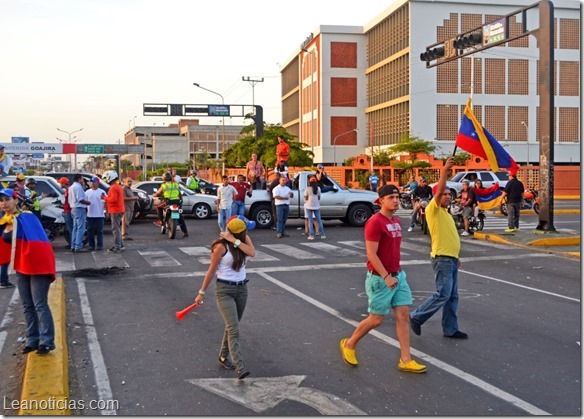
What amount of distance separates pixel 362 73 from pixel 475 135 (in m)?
64.9

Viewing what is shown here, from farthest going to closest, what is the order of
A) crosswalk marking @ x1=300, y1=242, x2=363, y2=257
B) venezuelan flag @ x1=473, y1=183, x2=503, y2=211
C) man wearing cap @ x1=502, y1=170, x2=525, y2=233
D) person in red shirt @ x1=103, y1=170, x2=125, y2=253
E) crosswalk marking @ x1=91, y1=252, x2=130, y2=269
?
1. venezuelan flag @ x1=473, y1=183, x2=503, y2=211
2. man wearing cap @ x1=502, y1=170, x2=525, y2=233
3. person in red shirt @ x1=103, y1=170, x2=125, y2=253
4. crosswalk marking @ x1=300, y1=242, x2=363, y2=257
5. crosswalk marking @ x1=91, y1=252, x2=130, y2=269

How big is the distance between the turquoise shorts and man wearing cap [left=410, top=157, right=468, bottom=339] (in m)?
1.23

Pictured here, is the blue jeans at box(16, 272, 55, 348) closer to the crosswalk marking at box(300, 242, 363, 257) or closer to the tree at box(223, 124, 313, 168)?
the crosswalk marking at box(300, 242, 363, 257)

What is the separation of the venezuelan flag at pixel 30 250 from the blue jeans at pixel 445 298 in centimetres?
417

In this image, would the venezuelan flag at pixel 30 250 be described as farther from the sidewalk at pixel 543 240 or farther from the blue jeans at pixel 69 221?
the sidewalk at pixel 543 240

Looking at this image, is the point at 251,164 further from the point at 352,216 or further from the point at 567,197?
the point at 567,197

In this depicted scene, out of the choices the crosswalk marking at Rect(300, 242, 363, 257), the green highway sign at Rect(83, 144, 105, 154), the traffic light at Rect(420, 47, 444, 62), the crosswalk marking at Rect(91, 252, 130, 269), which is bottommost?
the crosswalk marking at Rect(91, 252, 130, 269)

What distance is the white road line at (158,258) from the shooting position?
14105 mm

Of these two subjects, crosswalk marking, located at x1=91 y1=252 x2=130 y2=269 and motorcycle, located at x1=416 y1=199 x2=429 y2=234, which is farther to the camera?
motorcycle, located at x1=416 y1=199 x2=429 y2=234

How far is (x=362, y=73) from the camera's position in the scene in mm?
74062

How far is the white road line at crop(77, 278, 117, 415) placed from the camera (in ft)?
19.8

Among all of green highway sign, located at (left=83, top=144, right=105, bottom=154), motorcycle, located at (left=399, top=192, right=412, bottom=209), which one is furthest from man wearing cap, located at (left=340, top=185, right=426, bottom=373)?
green highway sign, located at (left=83, top=144, right=105, bottom=154)

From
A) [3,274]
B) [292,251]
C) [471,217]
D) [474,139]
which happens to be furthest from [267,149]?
[474,139]

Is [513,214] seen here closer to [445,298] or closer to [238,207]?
[238,207]
